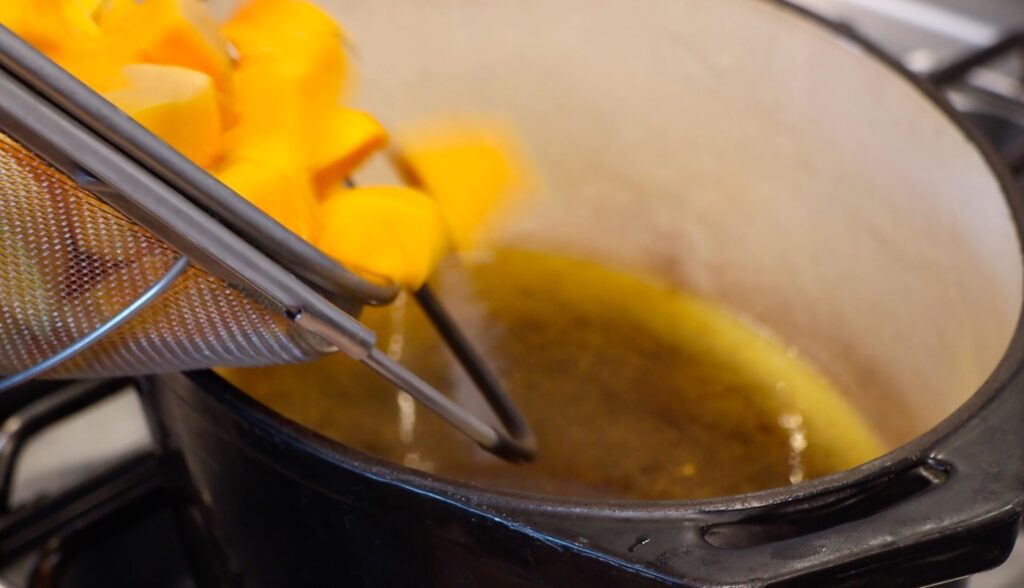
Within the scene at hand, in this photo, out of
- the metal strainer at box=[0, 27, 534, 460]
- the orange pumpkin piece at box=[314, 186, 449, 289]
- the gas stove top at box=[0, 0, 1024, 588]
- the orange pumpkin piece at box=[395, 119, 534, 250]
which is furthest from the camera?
the orange pumpkin piece at box=[395, 119, 534, 250]

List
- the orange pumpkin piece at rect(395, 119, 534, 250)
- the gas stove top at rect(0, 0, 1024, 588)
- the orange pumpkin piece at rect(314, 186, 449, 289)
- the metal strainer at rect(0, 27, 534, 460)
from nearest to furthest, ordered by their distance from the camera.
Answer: the metal strainer at rect(0, 27, 534, 460) → the orange pumpkin piece at rect(314, 186, 449, 289) → the gas stove top at rect(0, 0, 1024, 588) → the orange pumpkin piece at rect(395, 119, 534, 250)

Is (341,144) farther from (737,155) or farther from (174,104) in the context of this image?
Answer: (737,155)

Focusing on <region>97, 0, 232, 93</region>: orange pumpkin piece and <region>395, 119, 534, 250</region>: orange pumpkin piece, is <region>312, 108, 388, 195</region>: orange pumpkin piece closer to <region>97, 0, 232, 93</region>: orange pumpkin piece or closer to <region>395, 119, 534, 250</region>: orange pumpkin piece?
<region>97, 0, 232, 93</region>: orange pumpkin piece

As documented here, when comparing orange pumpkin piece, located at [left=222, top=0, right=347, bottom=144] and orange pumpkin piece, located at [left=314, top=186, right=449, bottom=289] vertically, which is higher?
orange pumpkin piece, located at [left=222, top=0, right=347, bottom=144]

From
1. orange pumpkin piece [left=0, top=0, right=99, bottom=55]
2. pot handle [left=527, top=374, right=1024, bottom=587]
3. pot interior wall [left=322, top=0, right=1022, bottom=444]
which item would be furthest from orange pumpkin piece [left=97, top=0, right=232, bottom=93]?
pot interior wall [left=322, top=0, right=1022, bottom=444]

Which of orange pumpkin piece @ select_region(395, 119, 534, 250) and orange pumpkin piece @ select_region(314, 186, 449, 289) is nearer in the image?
orange pumpkin piece @ select_region(314, 186, 449, 289)

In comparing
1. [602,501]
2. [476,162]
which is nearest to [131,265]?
[602,501]

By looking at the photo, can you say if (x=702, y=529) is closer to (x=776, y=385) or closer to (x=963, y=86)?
(x=776, y=385)
